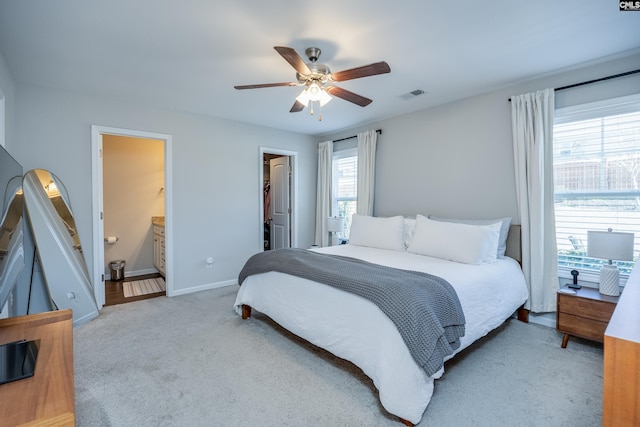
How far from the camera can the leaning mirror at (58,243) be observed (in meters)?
2.98

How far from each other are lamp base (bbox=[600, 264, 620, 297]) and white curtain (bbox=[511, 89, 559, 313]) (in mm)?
436

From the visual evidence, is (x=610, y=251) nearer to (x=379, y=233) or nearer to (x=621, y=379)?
(x=379, y=233)

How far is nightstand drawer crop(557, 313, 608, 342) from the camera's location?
93.6 inches

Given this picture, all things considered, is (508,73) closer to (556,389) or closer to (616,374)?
(556,389)

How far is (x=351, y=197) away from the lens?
5000mm

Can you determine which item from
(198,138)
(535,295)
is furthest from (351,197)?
(535,295)

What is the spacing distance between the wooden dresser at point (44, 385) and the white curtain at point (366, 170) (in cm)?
376

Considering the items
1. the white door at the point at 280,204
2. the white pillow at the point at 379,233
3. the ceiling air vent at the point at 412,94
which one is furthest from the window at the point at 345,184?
the ceiling air vent at the point at 412,94

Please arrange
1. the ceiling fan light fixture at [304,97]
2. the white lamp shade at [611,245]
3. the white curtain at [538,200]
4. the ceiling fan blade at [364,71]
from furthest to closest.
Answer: the white curtain at [538,200] → the ceiling fan light fixture at [304,97] → the white lamp shade at [611,245] → the ceiling fan blade at [364,71]

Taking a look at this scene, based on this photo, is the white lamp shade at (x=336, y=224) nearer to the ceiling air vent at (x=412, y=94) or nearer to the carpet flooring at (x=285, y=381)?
the ceiling air vent at (x=412, y=94)

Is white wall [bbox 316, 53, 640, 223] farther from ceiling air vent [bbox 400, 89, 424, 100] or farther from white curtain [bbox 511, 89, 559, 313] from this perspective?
ceiling air vent [bbox 400, 89, 424, 100]

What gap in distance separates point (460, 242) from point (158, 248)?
14.9ft

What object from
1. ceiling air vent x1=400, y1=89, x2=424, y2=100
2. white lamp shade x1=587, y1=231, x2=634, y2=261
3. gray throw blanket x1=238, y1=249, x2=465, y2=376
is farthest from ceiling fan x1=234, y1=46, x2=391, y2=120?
white lamp shade x1=587, y1=231, x2=634, y2=261

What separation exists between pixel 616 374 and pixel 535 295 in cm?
260
